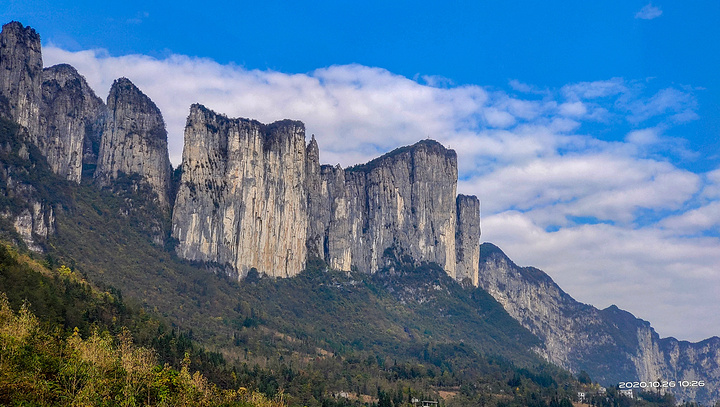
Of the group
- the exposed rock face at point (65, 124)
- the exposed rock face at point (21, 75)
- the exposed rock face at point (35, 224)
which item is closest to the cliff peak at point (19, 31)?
the exposed rock face at point (21, 75)

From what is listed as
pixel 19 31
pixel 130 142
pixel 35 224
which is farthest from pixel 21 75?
pixel 35 224

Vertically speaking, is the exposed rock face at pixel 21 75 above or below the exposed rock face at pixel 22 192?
above

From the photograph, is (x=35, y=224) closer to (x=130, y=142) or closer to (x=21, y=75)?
(x=21, y=75)

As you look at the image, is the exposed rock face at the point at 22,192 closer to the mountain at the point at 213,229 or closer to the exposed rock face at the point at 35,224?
the exposed rock face at the point at 35,224

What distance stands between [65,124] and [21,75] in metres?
16.4

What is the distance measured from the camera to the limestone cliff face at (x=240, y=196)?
165875 mm

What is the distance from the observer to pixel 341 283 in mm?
191500

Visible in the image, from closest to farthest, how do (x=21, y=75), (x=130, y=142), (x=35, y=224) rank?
(x=35, y=224) < (x=21, y=75) < (x=130, y=142)

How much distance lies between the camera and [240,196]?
559ft

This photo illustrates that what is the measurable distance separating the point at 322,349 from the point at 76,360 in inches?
4058

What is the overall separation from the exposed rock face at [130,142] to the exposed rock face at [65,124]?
219 inches

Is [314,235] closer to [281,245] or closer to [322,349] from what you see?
[281,245]

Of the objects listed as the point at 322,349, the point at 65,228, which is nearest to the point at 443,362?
the point at 322,349

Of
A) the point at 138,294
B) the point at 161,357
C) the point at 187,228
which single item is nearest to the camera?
the point at 161,357
